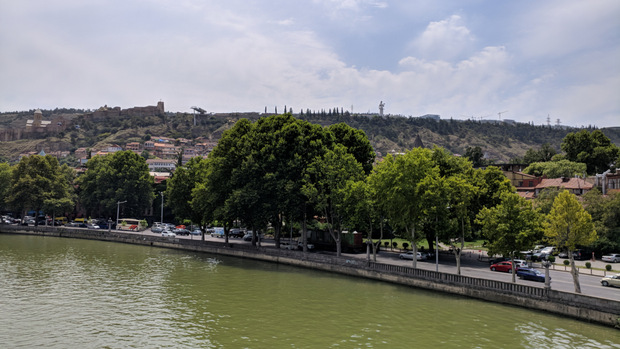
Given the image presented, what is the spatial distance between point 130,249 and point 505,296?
53.9 meters

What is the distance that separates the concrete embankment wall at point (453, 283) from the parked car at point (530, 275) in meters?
8.20

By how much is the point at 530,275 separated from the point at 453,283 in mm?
9009

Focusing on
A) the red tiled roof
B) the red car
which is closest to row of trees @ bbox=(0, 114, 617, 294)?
the red car

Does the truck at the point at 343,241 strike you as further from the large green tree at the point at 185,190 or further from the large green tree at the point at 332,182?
the large green tree at the point at 185,190

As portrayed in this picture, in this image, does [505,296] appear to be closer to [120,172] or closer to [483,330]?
[483,330]

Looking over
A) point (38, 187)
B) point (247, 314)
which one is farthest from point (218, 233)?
point (247, 314)

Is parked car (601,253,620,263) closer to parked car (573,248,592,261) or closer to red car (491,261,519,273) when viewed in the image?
parked car (573,248,592,261)

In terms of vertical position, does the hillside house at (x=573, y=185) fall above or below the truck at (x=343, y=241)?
above

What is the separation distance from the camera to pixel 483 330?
26.5 metres

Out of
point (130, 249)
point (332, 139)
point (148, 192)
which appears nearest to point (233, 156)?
point (332, 139)

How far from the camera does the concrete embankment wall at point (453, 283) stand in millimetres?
28062

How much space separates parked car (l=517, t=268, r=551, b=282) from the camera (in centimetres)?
3906

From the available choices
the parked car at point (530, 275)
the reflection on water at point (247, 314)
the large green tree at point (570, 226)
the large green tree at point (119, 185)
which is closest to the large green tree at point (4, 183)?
the large green tree at point (119, 185)

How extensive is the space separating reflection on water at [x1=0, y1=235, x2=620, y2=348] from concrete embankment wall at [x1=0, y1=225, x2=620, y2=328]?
88 cm
